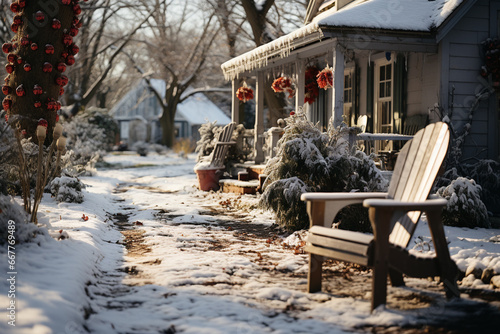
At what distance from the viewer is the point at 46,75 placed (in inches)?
326

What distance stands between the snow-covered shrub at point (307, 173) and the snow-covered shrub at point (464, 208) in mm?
1019

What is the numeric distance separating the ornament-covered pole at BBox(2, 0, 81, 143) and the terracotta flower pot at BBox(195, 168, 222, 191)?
3.68 metres

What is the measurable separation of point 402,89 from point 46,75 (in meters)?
6.17

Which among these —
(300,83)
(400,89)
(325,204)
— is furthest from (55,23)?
(400,89)

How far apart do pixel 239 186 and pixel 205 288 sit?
244 inches

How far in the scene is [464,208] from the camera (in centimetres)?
673

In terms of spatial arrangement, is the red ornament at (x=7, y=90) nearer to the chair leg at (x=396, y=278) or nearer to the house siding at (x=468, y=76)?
the chair leg at (x=396, y=278)

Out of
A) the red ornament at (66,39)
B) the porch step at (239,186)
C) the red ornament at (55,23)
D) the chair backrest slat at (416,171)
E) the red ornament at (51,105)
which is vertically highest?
the red ornament at (55,23)

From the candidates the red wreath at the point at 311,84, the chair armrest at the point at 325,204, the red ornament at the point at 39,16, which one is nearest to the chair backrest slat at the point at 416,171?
the chair armrest at the point at 325,204

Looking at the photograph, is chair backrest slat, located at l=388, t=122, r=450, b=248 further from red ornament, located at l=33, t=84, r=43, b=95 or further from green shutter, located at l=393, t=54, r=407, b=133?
red ornament, located at l=33, t=84, r=43, b=95

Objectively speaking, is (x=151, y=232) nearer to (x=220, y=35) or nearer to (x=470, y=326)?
(x=470, y=326)

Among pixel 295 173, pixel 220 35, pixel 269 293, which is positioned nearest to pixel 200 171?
pixel 295 173

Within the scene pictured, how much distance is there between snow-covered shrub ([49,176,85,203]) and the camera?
25.1 feet

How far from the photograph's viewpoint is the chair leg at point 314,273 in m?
3.90
